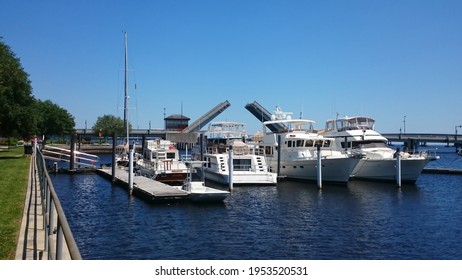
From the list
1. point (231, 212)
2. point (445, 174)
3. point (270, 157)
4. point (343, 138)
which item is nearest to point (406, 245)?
point (231, 212)

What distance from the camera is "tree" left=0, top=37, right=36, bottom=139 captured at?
38.3 metres

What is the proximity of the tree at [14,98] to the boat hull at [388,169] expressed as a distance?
32437 millimetres

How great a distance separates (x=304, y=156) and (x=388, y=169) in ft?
25.5

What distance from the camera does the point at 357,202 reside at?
28250 mm

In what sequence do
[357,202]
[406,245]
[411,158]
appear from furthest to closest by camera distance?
[411,158], [357,202], [406,245]

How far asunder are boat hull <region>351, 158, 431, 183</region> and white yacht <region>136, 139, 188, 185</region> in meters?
17.4

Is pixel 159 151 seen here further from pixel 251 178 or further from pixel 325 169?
pixel 325 169

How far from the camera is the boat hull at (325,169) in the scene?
37.8 m

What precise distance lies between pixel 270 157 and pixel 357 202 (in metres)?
17.7

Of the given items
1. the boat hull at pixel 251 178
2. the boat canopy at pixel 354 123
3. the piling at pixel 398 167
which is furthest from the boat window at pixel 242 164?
the boat canopy at pixel 354 123

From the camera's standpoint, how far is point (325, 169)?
3875 centimetres

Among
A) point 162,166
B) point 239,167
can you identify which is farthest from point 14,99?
point 239,167
